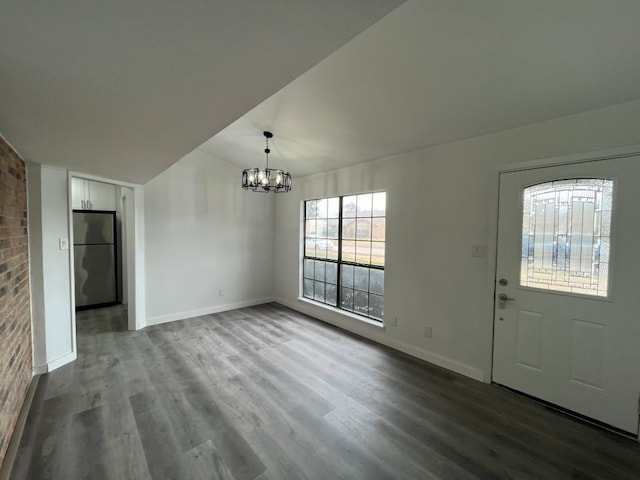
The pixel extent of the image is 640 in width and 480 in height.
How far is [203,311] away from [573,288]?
4.80 m

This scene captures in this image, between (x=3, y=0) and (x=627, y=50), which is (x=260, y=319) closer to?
(x=3, y=0)

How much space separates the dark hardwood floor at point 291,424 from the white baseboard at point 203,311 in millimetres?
924

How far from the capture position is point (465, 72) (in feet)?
6.33

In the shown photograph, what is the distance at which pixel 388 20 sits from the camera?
1.63 meters

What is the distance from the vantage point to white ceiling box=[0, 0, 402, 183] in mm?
789

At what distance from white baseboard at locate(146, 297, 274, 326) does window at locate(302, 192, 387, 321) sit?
107cm

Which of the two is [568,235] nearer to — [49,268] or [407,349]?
[407,349]

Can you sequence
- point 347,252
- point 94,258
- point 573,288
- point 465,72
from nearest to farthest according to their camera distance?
point 465,72, point 573,288, point 347,252, point 94,258

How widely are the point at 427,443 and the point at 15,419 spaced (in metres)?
2.98

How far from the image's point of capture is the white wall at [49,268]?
272cm

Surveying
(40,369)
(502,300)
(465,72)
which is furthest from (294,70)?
(40,369)

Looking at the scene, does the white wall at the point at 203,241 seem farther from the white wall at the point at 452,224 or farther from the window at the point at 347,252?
the white wall at the point at 452,224

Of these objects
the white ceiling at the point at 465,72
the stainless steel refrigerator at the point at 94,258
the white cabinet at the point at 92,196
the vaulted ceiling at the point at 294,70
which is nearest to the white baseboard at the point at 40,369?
the vaulted ceiling at the point at 294,70

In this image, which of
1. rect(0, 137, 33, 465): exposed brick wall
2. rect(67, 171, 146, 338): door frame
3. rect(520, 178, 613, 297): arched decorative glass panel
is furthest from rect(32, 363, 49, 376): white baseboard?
rect(520, 178, 613, 297): arched decorative glass panel
